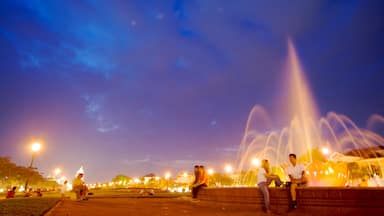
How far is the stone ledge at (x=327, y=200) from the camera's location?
24.9ft

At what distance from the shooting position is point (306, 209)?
917 cm

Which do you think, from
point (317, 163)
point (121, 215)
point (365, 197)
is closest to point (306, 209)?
point (365, 197)

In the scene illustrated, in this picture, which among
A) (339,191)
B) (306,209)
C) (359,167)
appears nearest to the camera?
(339,191)

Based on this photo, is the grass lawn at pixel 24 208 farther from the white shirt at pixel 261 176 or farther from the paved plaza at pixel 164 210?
the white shirt at pixel 261 176

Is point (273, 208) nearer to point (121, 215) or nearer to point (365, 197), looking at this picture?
point (365, 197)

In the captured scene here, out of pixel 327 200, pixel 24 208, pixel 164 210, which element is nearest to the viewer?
pixel 327 200

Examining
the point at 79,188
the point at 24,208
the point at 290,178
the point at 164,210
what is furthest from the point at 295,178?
the point at 79,188

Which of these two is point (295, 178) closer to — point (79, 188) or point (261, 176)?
point (261, 176)

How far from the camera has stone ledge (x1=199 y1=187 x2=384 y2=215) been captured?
24.9ft

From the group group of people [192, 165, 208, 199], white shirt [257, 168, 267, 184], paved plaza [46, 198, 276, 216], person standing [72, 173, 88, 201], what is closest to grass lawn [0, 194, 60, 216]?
paved plaza [46, 198, 276, 216]

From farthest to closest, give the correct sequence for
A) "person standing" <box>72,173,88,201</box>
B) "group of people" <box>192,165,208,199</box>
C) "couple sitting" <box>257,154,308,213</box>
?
"person standing" <box>72,173,88,201</box> < "group of people" <box>192,165,208,199</box> < "couple sitting" <box>257,154,308,213</box>

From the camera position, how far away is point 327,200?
865 centimetres

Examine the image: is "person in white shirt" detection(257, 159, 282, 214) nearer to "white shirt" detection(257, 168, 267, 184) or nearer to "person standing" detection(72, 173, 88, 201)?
"white shirt" detection(257, 168, 267, 184)

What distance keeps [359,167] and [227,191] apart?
41868mm
